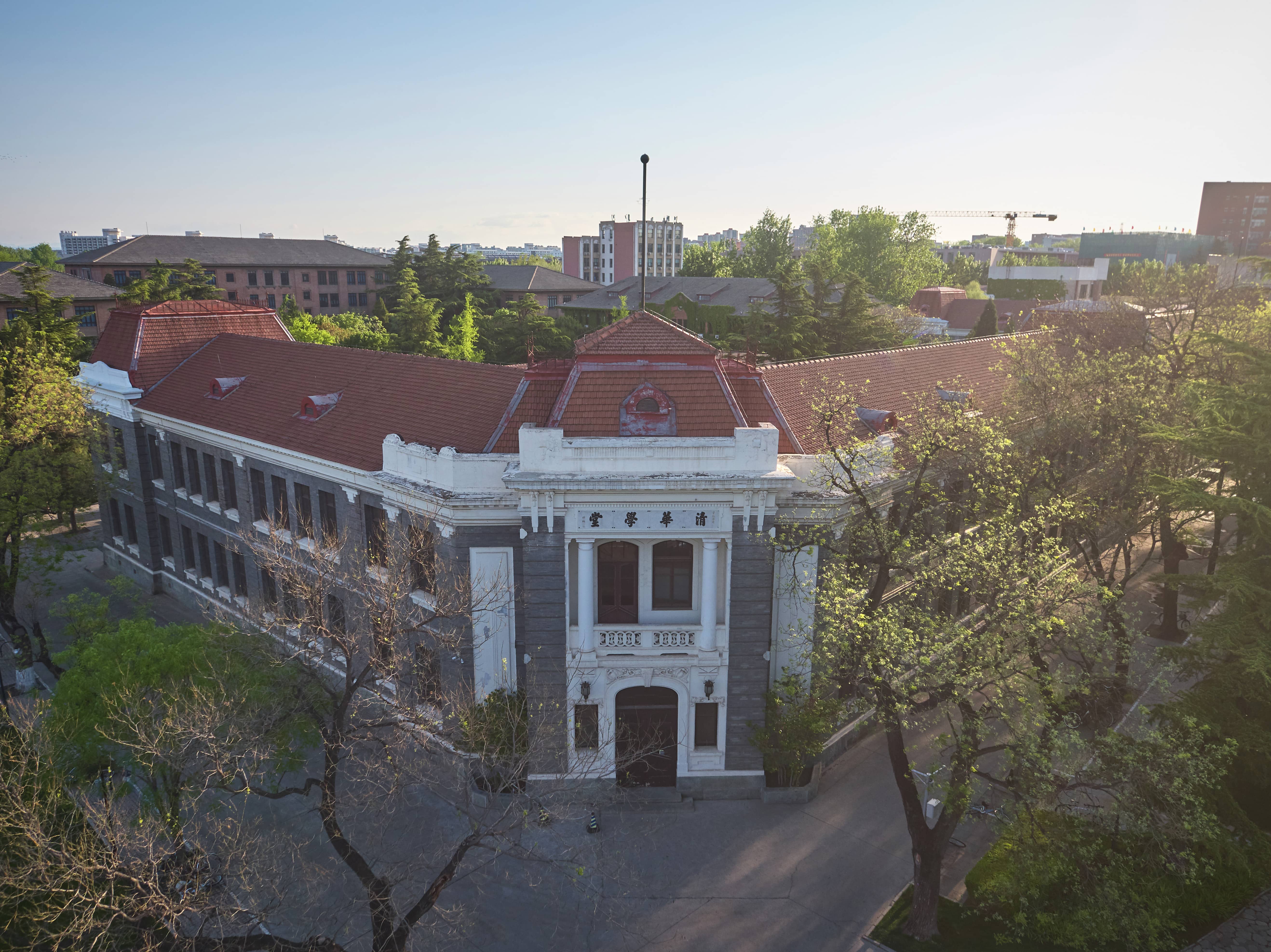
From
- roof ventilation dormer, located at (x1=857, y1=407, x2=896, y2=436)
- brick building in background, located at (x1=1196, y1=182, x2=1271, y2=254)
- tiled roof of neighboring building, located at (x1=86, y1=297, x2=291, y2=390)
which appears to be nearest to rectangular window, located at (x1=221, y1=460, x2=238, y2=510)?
tiled roof of neighboring building, located at (x1=86, y1=297, x2=291, y2=390)

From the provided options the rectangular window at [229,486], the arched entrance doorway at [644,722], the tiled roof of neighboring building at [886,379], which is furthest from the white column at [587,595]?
the rectangular window at [229,486]

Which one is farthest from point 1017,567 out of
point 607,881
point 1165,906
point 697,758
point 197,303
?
point 197,303

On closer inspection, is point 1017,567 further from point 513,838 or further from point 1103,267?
point 1103,267

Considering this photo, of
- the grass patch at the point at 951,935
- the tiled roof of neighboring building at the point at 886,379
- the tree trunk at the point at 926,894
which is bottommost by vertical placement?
the grass patch at the point at 951,935

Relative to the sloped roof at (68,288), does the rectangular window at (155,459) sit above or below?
below

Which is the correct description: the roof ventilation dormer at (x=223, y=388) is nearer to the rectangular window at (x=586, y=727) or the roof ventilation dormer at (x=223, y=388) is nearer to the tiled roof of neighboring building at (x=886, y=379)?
the rectangular window at (x=586, y=727)
